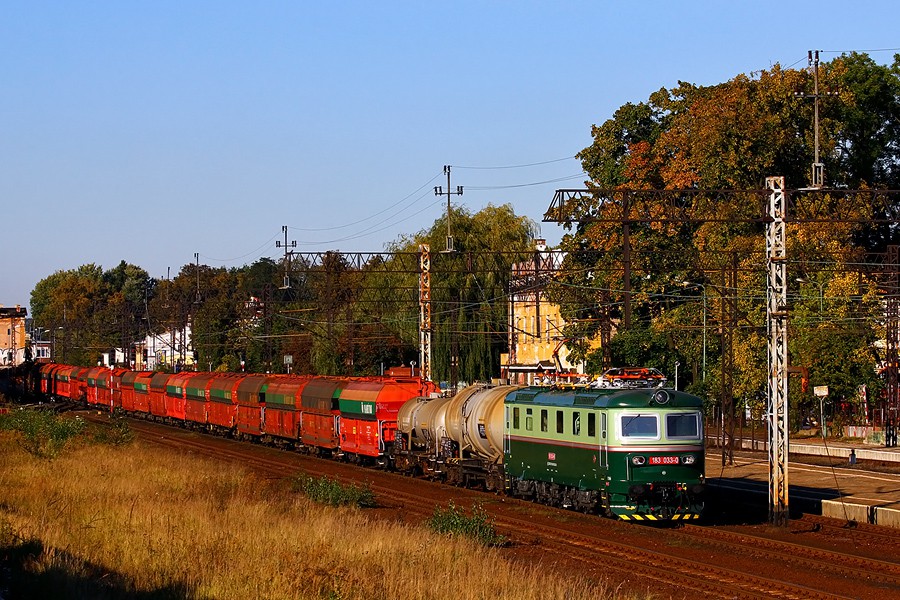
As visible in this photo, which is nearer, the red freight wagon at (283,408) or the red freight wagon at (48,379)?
the red freight wagon at (283,408)

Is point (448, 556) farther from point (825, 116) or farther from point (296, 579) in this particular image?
point (825, 116)

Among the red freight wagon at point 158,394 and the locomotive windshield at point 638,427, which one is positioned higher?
the locomotive windshield at point 638,427

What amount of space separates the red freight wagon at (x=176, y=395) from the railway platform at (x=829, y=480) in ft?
117

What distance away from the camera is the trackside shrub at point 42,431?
44.1 m

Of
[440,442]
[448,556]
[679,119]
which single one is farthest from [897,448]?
[448,556]

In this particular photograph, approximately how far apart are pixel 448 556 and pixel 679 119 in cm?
5565

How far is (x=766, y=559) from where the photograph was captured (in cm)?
2312

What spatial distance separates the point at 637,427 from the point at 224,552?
1106 centimetres

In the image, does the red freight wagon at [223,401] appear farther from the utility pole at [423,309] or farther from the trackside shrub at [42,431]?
the utility pole at [423,309]

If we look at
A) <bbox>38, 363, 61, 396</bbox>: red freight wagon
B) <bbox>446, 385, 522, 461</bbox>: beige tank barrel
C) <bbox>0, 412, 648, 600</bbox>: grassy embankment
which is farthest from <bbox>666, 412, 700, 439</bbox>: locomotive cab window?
<bbox>38, 363, 61, 396</bbox>: red freight wagon

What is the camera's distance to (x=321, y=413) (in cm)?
5072

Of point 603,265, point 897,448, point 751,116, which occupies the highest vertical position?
point 751,116

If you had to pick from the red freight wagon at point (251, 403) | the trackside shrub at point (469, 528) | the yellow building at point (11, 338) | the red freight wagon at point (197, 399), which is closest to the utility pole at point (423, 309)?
the red freight wagon at point (251, 403)

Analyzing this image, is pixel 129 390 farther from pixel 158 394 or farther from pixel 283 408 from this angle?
pixel 283 408
